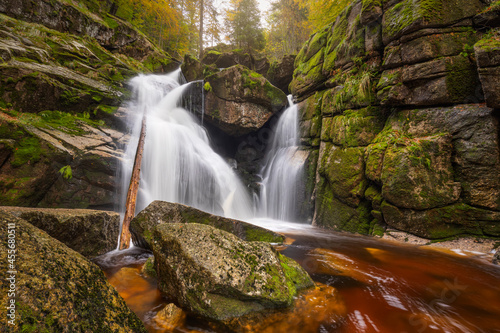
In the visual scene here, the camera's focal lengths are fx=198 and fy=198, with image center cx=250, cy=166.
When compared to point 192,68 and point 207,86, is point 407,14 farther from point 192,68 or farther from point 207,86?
point 192,68

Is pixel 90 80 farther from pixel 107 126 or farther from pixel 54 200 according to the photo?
pixel 54 200

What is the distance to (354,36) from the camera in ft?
26.3

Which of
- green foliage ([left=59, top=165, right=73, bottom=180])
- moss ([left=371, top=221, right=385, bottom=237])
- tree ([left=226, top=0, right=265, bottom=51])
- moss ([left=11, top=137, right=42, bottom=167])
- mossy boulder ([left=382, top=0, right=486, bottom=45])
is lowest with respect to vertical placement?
moss ([left=371, top=221, right=385, bottom=237])

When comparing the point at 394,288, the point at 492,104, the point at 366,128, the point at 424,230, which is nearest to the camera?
the point at 394,288

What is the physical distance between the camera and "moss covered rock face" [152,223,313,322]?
6.90 ft

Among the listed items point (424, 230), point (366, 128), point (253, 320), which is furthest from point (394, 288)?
point (366, 128)

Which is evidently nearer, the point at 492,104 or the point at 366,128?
the point at 492,104

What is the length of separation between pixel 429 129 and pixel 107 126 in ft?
36.8

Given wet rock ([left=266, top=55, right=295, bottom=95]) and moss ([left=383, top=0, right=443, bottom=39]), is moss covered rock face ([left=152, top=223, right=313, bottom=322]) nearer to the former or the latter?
moss ([left=383, top=0, right=443, bottom=39])

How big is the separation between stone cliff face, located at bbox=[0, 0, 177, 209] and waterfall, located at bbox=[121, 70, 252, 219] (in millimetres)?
799

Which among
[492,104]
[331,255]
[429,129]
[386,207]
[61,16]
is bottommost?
[331,255]

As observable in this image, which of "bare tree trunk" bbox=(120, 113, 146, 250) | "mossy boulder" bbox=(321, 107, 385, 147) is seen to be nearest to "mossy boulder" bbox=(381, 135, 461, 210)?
"mossy boulder" bbox=(321, 107, 385, 147)

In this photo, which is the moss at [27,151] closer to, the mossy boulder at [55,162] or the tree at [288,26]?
the mossy boulder at [55,162]

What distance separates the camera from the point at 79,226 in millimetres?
3504
